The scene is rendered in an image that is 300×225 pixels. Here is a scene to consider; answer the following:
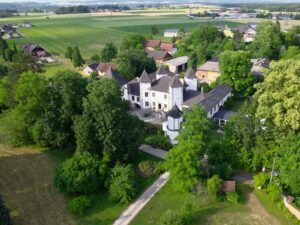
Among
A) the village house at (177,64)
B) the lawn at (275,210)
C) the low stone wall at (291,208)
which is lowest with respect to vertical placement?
the lawn at (275,210)

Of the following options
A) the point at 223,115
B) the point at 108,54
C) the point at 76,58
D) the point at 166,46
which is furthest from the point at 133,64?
the point at 166,46

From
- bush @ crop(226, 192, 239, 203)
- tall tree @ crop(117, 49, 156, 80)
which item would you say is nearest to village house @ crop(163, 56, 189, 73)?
tall tree @ crop(117, 49, 156, 80)

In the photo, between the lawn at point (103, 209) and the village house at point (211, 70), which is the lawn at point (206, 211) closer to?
the lawn at point (103, 209)

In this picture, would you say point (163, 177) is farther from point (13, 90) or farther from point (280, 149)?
point (13, 90)

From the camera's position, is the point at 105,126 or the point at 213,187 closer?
the point at 213,187

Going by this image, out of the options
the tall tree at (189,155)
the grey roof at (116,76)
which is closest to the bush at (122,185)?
the tall tree at (189,155)

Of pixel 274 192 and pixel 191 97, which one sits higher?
pixel 191 97

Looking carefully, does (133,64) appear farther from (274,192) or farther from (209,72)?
(274,192)
